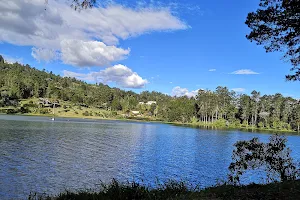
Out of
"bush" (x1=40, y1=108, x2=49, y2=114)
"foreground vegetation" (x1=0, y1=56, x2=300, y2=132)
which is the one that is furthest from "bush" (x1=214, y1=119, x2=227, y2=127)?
"bush" (x1=40, y1=108, x2=49, y2=114)

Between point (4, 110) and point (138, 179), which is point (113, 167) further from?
point (4, 110)

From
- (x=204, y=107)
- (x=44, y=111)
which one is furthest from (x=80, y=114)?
(x=204, y=107)

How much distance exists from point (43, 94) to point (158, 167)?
566 feet

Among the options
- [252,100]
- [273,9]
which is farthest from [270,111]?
[273,9]

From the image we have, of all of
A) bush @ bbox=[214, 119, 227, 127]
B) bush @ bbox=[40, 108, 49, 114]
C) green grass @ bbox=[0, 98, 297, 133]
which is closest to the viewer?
green grass @ bbox=[0, 98, 297, 133]

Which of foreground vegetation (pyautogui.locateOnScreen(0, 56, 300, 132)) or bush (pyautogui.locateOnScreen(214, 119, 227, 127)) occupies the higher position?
foreground vegetation (pyautogui.locateOnScreen(0, 56, 300, 132))

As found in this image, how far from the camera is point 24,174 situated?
71.4 feet

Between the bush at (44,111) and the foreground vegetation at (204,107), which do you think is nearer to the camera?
the foreground vegetation at (204,107)

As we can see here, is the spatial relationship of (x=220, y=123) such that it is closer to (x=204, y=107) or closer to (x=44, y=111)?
(x=204, y=107)

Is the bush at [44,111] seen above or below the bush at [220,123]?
above

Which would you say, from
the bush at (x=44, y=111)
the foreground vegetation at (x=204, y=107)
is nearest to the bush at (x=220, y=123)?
the foreground vegetation at (x=204, y=107)

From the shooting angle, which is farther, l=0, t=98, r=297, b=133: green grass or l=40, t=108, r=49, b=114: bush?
l=40, t=108, r=49, b=114: bush

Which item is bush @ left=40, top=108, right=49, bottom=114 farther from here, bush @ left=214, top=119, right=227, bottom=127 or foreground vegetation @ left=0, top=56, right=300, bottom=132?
bush @ left=214, top=119, right=227, bottom=127

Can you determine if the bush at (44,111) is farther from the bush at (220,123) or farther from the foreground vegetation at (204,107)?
the bush at (220,123)
